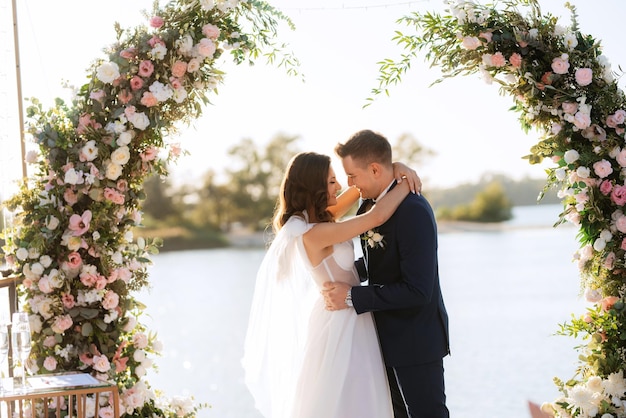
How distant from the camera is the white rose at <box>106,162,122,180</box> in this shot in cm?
389

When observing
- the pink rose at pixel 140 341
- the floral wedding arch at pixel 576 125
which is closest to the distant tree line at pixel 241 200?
the pink rose at pixel 140 341

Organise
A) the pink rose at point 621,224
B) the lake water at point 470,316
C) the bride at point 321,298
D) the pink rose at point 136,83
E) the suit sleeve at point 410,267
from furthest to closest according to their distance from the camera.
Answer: the lake water at point 470,316 → the pink rose at point 136,83 → the pink rose at point 621,224 → the bride at point 321,298 → the suit sleeve at point 410,267

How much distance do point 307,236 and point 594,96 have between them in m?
1.59

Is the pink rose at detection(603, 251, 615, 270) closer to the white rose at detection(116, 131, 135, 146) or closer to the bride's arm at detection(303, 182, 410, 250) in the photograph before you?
the bride's arm at detection(303, 182, 410, 250)

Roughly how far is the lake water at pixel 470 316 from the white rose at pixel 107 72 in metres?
2.96

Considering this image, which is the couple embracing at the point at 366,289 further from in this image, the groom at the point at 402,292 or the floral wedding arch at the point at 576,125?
the floral wedding arch at the point at 576,125

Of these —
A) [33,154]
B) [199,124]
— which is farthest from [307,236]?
[33,154]

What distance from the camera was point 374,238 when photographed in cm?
333

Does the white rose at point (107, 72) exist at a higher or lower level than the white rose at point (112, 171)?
higher

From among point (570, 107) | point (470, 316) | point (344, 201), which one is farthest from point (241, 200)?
point (570, 107)

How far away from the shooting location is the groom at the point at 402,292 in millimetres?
3254

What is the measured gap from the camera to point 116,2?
4.44m

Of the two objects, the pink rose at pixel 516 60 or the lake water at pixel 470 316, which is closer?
the pink rose at pixel 516 60

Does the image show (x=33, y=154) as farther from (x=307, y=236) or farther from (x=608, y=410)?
(x=608, y=410)
